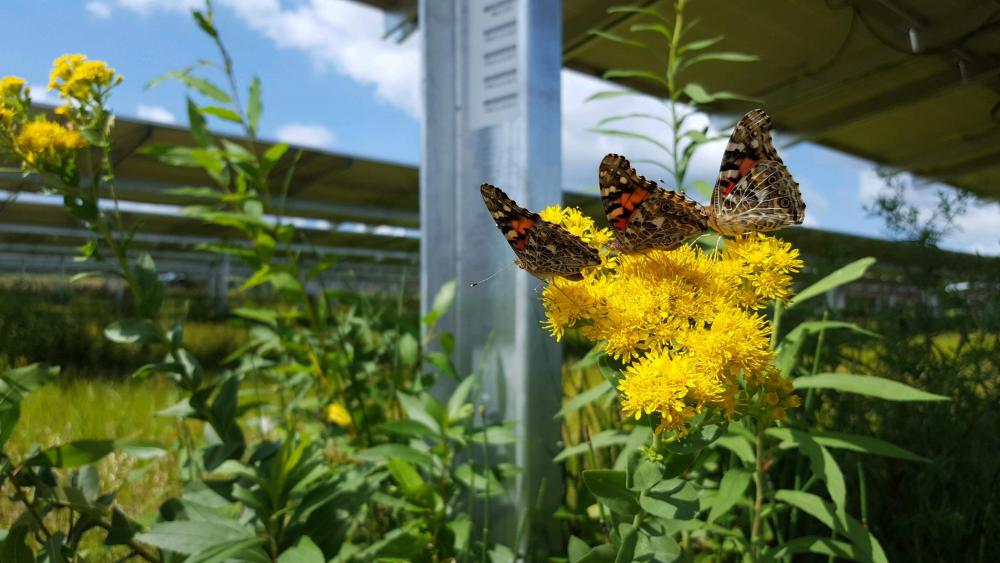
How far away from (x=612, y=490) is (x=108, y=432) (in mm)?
1811

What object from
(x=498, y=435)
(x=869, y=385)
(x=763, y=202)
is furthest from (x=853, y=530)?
(x=498, y=435)

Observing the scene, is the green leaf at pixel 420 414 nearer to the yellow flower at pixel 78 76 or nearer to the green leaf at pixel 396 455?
the green leaf at pixel 396 455

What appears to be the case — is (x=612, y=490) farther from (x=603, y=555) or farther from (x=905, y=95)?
(x=905, y=95)

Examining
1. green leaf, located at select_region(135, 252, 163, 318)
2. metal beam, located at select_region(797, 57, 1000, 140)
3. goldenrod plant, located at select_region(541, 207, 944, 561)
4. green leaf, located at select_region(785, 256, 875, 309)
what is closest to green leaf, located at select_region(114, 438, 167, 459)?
green leaf, located at select_region(135, 252, 163, 318)

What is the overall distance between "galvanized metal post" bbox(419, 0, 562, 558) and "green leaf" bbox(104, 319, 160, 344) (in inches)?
29.0

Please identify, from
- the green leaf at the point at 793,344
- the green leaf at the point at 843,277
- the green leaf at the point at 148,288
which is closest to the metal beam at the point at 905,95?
the green leaf at the point at 843,277

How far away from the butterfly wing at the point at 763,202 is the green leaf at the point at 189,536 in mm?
873

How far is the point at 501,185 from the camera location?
156 cm

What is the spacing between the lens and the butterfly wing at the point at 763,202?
2.18ft

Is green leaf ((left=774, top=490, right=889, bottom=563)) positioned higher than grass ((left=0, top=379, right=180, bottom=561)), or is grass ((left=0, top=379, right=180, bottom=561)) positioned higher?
green leaf ((left=774, top=490, right=889, bottom=563))

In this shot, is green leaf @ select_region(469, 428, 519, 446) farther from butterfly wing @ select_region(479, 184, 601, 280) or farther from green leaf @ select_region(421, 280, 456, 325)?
butterfly wing @ select_region(479, 184, 601, 280)

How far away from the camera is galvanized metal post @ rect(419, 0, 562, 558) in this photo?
1493mm

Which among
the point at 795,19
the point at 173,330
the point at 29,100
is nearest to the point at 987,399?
the point at 795,19

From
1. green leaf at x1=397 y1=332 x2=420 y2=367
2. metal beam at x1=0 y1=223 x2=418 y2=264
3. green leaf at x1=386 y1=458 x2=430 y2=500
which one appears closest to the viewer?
green leaf at x1=386 y1=458 x2=430 y2=500
